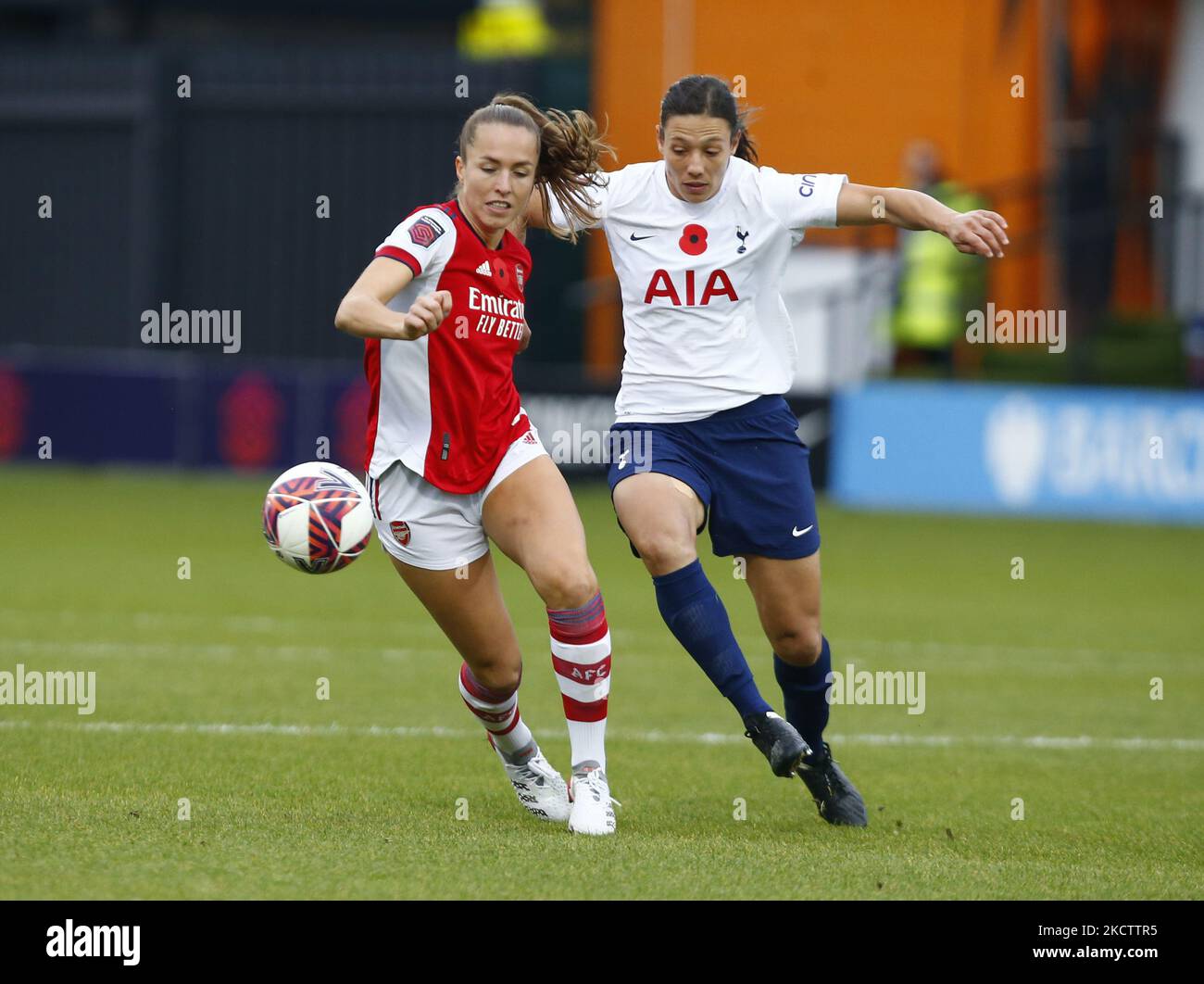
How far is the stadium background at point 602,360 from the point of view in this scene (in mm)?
9609

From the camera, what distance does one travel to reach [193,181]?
81.7 feet

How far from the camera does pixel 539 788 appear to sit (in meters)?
6.56

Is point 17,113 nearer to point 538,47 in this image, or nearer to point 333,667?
point 538,47

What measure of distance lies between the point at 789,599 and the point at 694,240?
1.26 m

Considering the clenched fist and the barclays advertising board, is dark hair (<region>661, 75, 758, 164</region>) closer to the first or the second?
the clenched fist

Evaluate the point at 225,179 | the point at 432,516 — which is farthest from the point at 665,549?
the point at 225,179

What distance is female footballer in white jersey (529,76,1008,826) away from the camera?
6.54 meters

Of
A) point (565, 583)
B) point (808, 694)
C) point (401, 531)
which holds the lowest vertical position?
point (808, 694)

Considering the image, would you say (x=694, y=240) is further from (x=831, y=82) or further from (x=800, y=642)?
(x=831, y=82)

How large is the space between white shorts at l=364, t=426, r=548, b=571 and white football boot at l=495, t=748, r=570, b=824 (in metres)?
0.77

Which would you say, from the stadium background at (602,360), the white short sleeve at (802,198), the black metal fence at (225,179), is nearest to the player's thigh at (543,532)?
the white short sleeve at (802,198)

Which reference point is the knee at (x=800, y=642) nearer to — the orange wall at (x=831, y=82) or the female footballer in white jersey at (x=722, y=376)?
the female footballer in white jersey at (x=722, y=376)

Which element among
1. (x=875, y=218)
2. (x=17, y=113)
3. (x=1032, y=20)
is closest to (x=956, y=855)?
(x=875, y=218)

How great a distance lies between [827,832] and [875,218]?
2.01m
